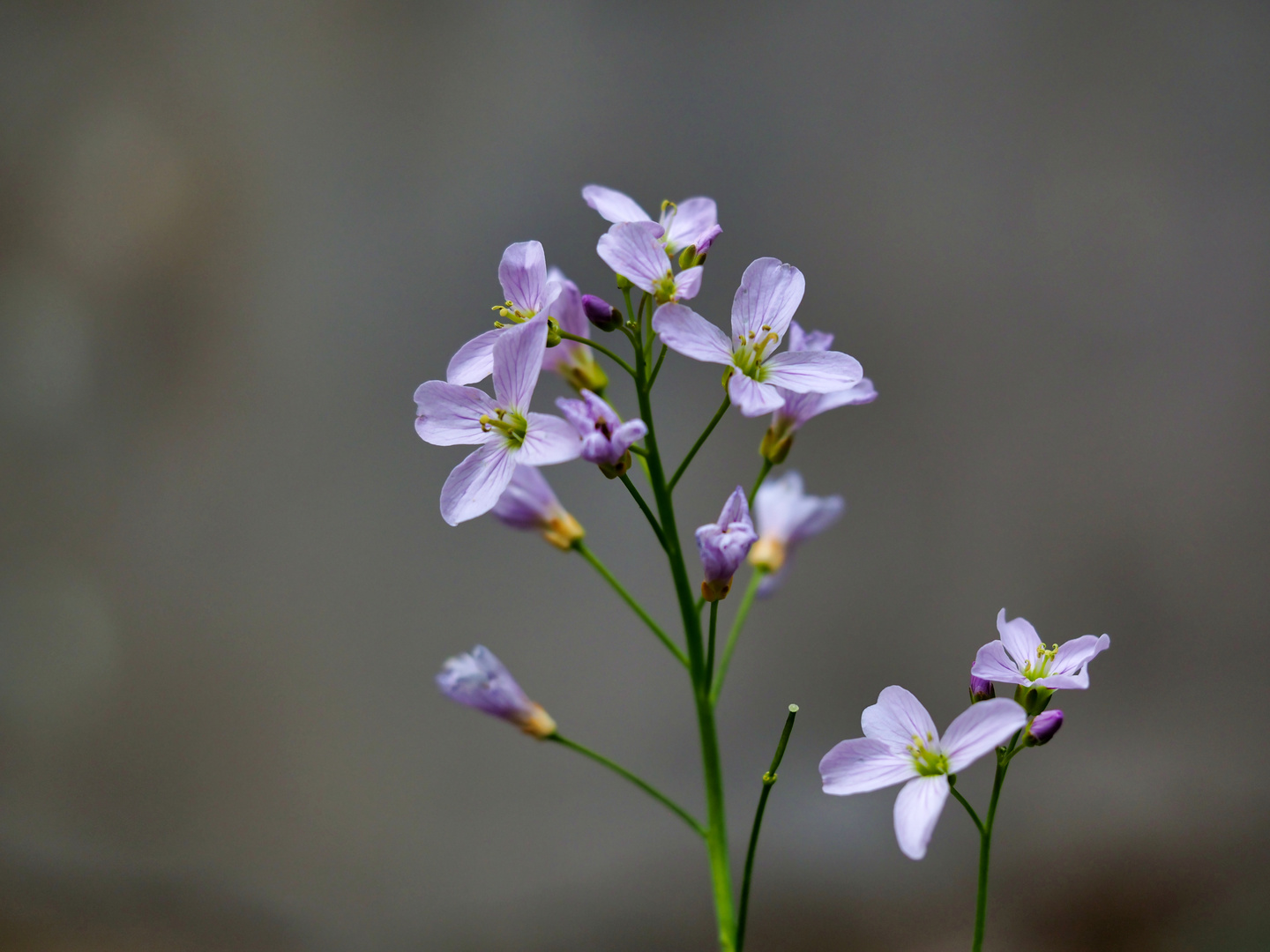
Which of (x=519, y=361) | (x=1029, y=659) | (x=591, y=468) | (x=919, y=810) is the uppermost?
(x=591, y=468)

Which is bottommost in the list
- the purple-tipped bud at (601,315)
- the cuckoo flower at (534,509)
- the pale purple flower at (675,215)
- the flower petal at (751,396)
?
the cuckoo flower at (534,509)

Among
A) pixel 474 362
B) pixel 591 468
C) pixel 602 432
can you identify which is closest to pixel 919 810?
pixel 602 432

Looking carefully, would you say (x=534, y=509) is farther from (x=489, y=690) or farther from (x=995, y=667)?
(x=995, y=667)

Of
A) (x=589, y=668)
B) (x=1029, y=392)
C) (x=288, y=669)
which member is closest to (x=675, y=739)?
(x=589, y=668)

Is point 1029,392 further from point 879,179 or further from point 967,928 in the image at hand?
point 967,928

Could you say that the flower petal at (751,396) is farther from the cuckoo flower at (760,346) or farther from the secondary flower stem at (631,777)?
the secondary flower stem at (631,777)

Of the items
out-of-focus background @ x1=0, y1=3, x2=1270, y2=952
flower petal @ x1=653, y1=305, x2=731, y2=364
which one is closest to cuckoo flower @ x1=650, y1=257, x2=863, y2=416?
flower petal @ x1=653, y1=305, x2=731, y2=364

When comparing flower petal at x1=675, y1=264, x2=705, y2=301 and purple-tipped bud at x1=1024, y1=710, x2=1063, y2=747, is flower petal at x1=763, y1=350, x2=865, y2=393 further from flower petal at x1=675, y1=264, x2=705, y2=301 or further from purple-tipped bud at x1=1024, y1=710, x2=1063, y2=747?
purple-tipped bud at x1=1024, y1=710, x2=1063, y2=747

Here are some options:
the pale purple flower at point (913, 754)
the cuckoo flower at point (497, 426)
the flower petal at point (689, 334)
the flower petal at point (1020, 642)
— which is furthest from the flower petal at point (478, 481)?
the flower petal at point (1020, 642)
